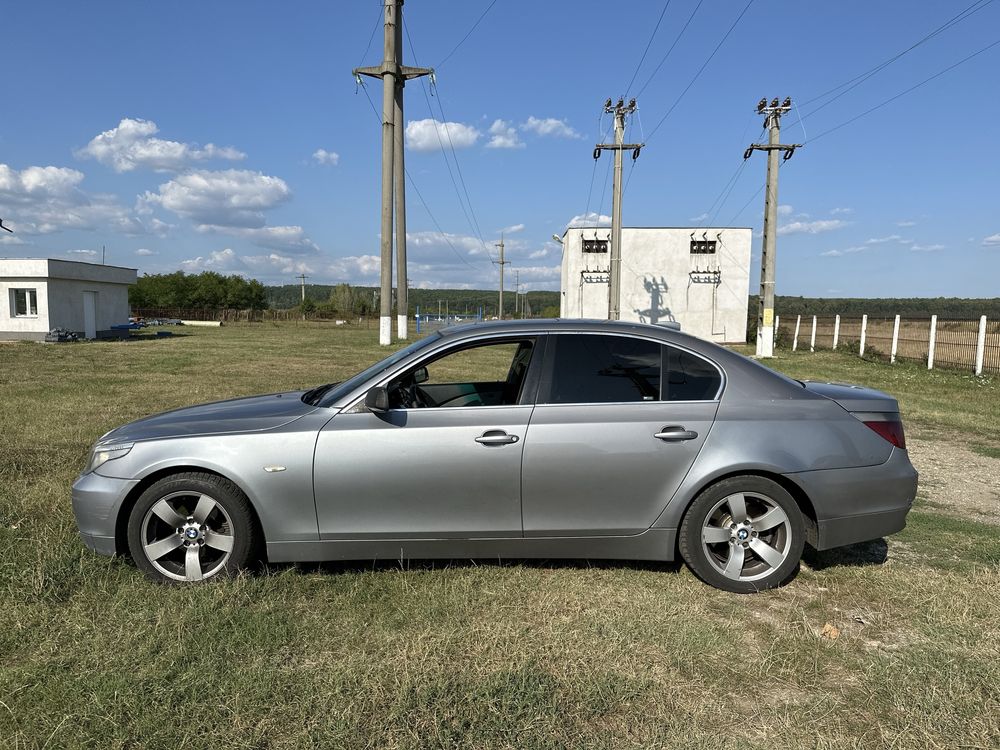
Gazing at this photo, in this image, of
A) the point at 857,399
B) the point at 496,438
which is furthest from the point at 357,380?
the point at 857,399

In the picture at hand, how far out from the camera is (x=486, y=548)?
3.90 metres

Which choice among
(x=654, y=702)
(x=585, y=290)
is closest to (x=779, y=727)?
(x=654, y=702)

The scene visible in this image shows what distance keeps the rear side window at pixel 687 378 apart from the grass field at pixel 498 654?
1.13 metres

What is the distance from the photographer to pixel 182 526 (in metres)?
3.83

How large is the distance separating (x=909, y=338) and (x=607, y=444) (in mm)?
23477

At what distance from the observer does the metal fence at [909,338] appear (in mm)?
18562

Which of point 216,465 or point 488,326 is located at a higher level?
point 488,326

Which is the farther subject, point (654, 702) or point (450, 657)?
point (450, 657)

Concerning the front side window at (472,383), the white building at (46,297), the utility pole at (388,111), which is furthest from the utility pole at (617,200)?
A: the white building at (46,297)

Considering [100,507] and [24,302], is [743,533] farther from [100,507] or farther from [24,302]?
[24,302]

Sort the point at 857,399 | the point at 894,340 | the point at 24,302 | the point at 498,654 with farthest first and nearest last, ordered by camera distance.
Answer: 1. the point at 24,302
2. the point at 894,340
3. the point at 857,399
4. the point at 498,654

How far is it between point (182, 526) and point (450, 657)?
1767 mm

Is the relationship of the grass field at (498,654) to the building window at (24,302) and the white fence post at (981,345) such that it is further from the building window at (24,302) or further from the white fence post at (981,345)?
the building window at (24,302)

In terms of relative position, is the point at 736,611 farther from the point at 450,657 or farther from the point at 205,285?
the point at 205,285
